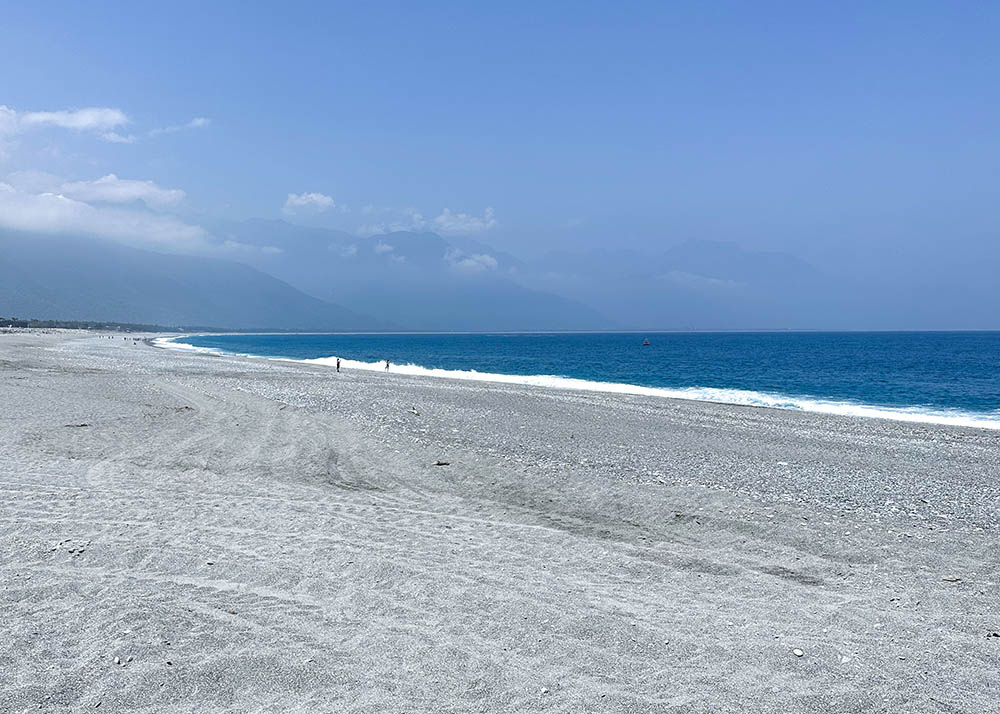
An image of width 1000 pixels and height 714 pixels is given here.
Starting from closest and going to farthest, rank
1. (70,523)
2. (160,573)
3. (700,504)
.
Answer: (160,573) → (70,523) → (700,504)

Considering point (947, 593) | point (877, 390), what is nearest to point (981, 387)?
point (877, 390)

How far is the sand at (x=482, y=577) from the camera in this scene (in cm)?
565

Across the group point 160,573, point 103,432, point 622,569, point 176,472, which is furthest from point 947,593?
point 103,432

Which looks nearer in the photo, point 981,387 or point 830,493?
point 830,493

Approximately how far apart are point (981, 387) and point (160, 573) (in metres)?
59.6

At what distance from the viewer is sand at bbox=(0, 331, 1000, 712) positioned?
565cm

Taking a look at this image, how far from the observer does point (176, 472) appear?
1319 centimetres

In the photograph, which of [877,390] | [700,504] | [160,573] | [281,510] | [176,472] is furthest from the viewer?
[877,390]

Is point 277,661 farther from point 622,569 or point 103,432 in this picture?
point 103,432

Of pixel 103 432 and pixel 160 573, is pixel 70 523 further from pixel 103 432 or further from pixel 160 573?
pixel 103 432

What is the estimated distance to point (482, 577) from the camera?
8.10m

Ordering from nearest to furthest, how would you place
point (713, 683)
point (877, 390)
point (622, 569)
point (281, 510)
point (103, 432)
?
1. point (713, 683)
2. point (622, 569)
3. point (281, 510)
4. point (103, 432)
5. point (877, 390)

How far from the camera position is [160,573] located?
25.5ft

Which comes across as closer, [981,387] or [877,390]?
[877,390]
